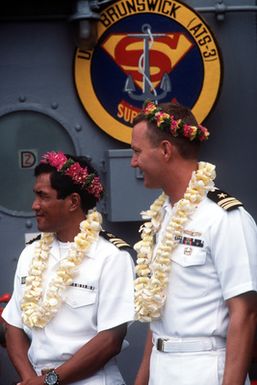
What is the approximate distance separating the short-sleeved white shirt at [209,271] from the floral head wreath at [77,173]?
0.72 meters

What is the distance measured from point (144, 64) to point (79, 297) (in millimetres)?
1859

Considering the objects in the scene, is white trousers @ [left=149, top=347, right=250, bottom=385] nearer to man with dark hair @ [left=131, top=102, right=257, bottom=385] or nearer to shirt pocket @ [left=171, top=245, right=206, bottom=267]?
man with dark hair @ [left=131, top=102, right=257, bottom=385]

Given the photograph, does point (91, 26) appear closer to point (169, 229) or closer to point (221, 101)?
point (221, 101)

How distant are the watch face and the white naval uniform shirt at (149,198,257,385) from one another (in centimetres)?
52

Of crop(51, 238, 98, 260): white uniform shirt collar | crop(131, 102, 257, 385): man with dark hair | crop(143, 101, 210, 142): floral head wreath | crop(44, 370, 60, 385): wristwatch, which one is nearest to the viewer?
crop(131, 102, 257, 385): man with dark hair

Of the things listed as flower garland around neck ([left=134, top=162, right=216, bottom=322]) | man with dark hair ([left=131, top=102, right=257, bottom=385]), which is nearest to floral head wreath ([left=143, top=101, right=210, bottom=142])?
man with dark hair ([left=131, top=102, right=257, bottom=385])

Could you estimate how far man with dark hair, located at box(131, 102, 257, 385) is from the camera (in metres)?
3.26

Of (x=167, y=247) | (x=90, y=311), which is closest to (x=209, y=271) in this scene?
(x=167, y=247)

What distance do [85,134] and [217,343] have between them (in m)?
2.31

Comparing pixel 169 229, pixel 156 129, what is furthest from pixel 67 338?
pixel 156 129

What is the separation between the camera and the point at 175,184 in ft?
11.5

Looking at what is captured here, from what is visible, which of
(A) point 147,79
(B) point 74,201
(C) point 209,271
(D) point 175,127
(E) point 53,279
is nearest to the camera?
(C) point 209,271

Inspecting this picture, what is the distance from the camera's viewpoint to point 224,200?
341cm

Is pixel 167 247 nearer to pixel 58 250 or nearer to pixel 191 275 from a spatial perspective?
pixel 191 275
